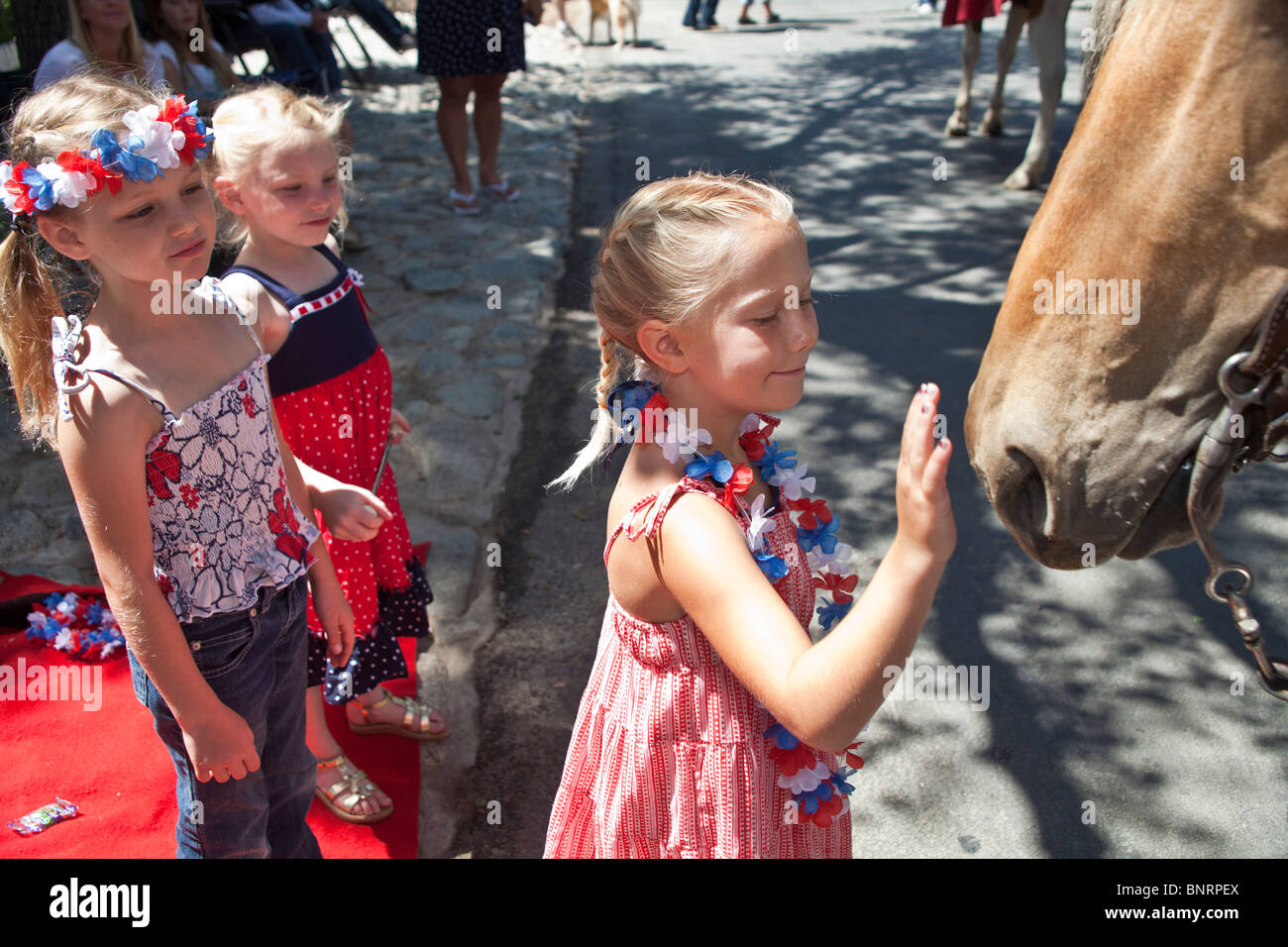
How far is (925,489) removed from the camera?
1.17 metres

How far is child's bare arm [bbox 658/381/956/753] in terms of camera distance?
1191 mm

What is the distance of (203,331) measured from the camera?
1896mm

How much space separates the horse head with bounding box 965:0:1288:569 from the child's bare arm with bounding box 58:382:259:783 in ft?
4.69

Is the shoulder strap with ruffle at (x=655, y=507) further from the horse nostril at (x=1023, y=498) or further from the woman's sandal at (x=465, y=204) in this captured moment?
the woman's sandal at (x=465, y=204)

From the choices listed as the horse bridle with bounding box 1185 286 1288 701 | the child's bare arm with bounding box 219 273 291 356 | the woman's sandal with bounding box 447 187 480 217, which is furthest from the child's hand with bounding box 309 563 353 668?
the woman's sandal with bounding box 447 187 480 217

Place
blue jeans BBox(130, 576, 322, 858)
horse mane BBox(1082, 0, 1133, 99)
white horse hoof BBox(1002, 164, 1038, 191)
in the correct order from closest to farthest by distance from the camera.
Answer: horse mane BBox(1082, 0, 1133, 99)
blue jeans BBox(130, 576, 322, 858)
white horse hoof BBox(1002, 164, 1038, 191)

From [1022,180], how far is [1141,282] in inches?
249

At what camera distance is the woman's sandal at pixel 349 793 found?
8.76ft

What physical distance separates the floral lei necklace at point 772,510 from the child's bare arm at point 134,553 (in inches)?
31.9

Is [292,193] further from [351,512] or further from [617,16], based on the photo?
[617,16]

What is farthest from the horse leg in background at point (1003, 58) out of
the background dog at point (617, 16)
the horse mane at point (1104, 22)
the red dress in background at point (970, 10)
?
the background dog at point (617, 16)

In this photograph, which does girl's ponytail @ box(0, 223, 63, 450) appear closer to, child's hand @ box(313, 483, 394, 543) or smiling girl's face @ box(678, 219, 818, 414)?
child's hand @ box(313, 483, 394, 543)

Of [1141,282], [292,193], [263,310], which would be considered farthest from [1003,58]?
[263,310]
